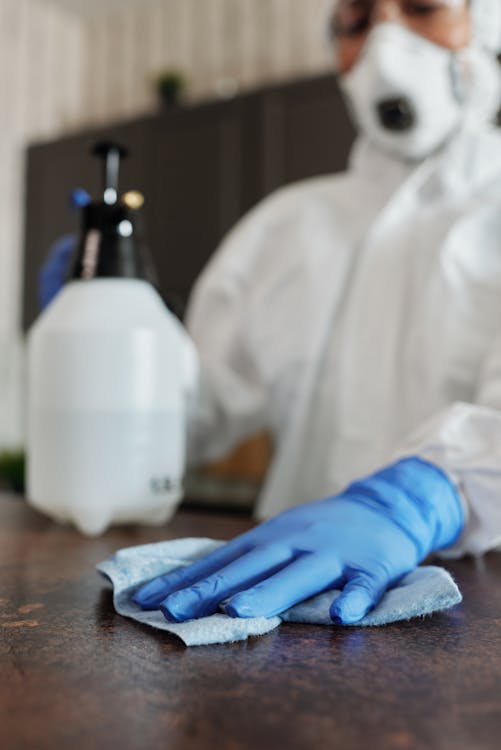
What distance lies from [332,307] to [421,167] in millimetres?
256

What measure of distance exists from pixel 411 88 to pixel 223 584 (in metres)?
0.91

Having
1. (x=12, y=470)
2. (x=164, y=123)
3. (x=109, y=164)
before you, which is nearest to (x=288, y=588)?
(x=109, y=164)

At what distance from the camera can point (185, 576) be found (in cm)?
46

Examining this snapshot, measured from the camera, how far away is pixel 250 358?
126 cm

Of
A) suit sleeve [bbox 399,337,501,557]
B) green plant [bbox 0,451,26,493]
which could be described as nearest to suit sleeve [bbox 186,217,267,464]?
suit sleeve [bbox 399,337,501,557]

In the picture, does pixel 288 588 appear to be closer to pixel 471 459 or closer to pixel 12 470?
pixel 471 459

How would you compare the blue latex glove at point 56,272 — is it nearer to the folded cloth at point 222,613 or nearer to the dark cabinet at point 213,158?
the folded cloth at point 222,613

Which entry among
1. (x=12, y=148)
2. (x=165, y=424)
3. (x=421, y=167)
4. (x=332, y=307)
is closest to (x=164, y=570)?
(x=165, y=424)

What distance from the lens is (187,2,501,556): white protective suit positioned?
998 mm

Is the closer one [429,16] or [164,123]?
[429,16]

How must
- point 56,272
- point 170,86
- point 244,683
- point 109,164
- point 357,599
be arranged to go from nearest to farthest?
point 244,683 → point 357,599 → point 109,164 → point 56,272 → point 170,86

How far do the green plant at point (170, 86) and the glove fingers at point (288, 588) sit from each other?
3.44 m

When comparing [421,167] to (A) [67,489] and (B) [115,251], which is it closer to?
(B) [115,251]

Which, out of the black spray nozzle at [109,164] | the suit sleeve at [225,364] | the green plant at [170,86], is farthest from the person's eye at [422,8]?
the green plant at [170,86]
